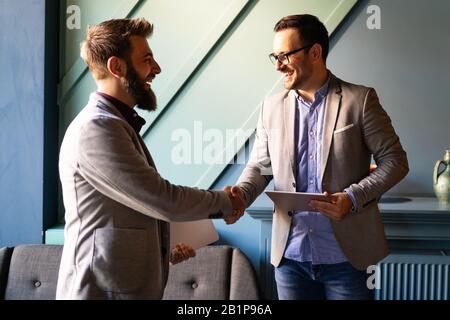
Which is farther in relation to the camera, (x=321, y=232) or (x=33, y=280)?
(x=33, y=280)

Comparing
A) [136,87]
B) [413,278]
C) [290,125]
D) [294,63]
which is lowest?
[413,278]

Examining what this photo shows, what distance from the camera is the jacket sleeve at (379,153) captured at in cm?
185

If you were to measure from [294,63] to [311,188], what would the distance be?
462 mm

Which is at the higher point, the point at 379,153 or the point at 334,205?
the point at 379,153

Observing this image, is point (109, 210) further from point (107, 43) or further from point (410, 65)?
point (410, 65)

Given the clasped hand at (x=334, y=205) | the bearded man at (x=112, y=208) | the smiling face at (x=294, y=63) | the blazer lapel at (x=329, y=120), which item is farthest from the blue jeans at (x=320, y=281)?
the smiling face at (x=294, y=63)

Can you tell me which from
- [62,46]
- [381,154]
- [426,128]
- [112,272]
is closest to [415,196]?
[426,128]

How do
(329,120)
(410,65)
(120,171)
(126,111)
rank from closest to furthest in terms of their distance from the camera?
(120,171)
(126,111)
(329,120)
(410,65)

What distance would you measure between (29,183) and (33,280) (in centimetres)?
52

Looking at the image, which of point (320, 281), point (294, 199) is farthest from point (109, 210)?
point (320, 281)

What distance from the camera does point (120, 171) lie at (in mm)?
1447

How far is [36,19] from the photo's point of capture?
2797 mm
